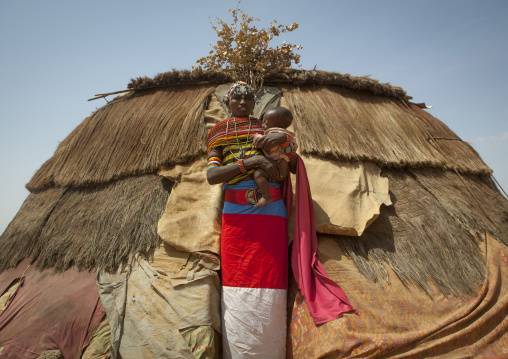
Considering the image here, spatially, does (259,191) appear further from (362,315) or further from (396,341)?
(396,341)

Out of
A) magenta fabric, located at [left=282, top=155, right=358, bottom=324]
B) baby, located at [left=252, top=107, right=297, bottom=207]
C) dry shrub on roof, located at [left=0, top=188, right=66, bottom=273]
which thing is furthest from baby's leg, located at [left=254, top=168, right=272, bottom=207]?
dry shrub on roof, located at [left=0, top=188, right=66, bottom=273]

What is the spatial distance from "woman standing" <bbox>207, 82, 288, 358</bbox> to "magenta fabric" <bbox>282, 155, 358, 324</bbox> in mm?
109

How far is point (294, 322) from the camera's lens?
2.34 metres

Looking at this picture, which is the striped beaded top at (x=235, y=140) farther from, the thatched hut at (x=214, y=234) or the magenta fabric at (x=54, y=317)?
the magenta fabric at (x=54, y=317)

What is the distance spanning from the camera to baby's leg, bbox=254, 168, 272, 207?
7.50 ft

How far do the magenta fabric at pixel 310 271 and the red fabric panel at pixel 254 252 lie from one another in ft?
0.39

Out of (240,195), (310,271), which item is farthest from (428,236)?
(240,195)

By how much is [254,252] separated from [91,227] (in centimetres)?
188

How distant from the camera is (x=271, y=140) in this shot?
7.45ft

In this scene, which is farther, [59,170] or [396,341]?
[59,170]

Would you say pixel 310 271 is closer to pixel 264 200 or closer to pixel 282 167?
pixel 264 200

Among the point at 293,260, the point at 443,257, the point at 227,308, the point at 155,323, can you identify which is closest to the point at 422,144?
the point at 443,257

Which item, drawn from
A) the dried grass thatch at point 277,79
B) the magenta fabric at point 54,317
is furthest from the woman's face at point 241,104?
the magenta fabric at point 54,317

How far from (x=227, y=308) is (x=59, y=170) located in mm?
3097
